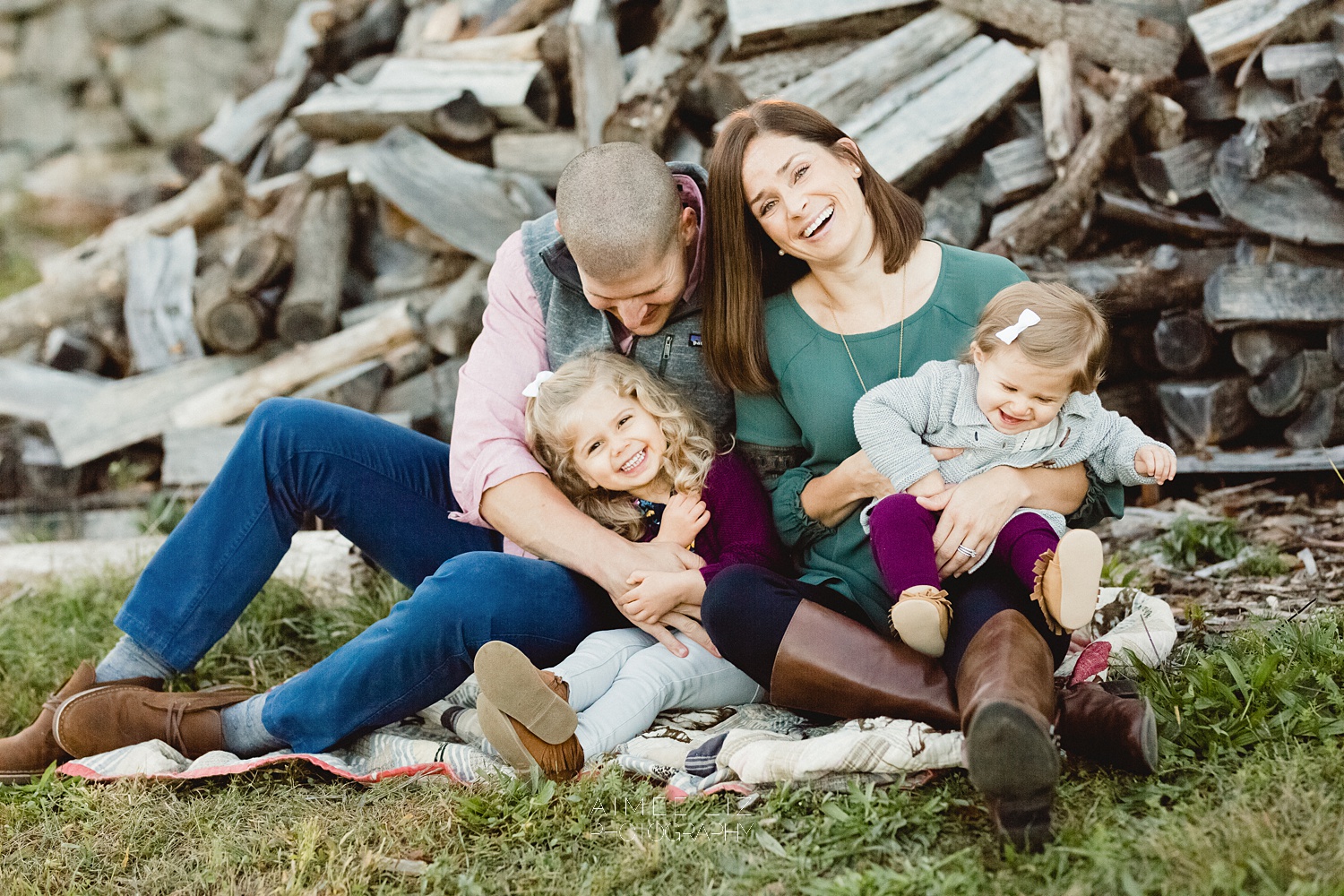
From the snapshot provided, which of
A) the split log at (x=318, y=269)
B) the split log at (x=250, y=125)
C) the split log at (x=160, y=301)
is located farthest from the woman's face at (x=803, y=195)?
the split log at (x=250, y=125)

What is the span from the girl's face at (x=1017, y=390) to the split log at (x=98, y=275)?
4629 mm

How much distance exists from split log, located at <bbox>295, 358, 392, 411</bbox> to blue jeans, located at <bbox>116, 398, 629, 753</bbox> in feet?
5.92

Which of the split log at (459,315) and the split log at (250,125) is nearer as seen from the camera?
the split log at (459,315)

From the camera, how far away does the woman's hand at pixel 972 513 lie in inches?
103

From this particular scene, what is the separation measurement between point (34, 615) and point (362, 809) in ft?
6.97

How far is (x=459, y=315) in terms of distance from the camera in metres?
4.93

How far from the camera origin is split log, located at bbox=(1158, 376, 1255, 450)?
13.6 ft

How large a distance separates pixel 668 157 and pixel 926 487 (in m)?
2.68

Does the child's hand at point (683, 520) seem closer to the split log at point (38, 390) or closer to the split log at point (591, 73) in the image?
the split log at point (591, 73)

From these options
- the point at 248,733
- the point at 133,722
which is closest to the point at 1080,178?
the point at 248,733

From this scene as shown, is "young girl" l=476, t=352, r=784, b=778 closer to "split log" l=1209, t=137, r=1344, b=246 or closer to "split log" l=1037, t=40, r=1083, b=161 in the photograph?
"split log" l=1037, t=40, r=1083, b=161

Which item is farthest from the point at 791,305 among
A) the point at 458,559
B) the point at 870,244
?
the point at 458,559

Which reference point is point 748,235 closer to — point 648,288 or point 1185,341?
point 648,288

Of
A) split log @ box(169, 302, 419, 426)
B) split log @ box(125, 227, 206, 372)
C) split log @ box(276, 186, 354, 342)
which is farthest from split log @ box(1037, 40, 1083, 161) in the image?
split log @ box(125, 227, 206, 372)
